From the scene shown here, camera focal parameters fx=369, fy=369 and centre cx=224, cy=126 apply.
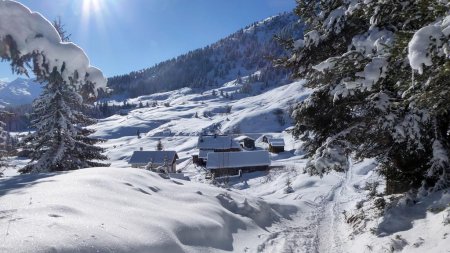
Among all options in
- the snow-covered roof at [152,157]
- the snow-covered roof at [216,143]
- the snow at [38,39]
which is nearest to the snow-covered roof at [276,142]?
the snow-covered roof at [216,143]

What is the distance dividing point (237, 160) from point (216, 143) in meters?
18.9

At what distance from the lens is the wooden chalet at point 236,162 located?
64250mm

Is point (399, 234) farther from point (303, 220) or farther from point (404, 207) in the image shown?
point (303, 220)

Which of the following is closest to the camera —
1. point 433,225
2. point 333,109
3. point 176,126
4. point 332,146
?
point 433,225

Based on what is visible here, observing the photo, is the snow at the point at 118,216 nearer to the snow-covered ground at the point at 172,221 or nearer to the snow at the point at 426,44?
the snow-covered ground at the point at 172,221

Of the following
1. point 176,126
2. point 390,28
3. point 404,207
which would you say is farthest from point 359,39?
point 176,126

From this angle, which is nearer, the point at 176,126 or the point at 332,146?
the point at 332,146

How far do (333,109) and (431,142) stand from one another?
9.36 feet

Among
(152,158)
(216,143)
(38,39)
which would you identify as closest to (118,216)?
(38,39)

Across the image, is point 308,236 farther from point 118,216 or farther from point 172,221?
point 118,216

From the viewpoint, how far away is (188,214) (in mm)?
9266

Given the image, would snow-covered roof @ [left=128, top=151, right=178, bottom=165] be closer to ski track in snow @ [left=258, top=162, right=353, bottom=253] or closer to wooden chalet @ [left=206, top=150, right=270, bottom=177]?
wooden chalet @ [left=206, top=150, right=270, bottom=177]

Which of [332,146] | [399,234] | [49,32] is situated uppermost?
[49,32]

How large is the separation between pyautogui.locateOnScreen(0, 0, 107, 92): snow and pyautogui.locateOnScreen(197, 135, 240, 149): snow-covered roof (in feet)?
253
